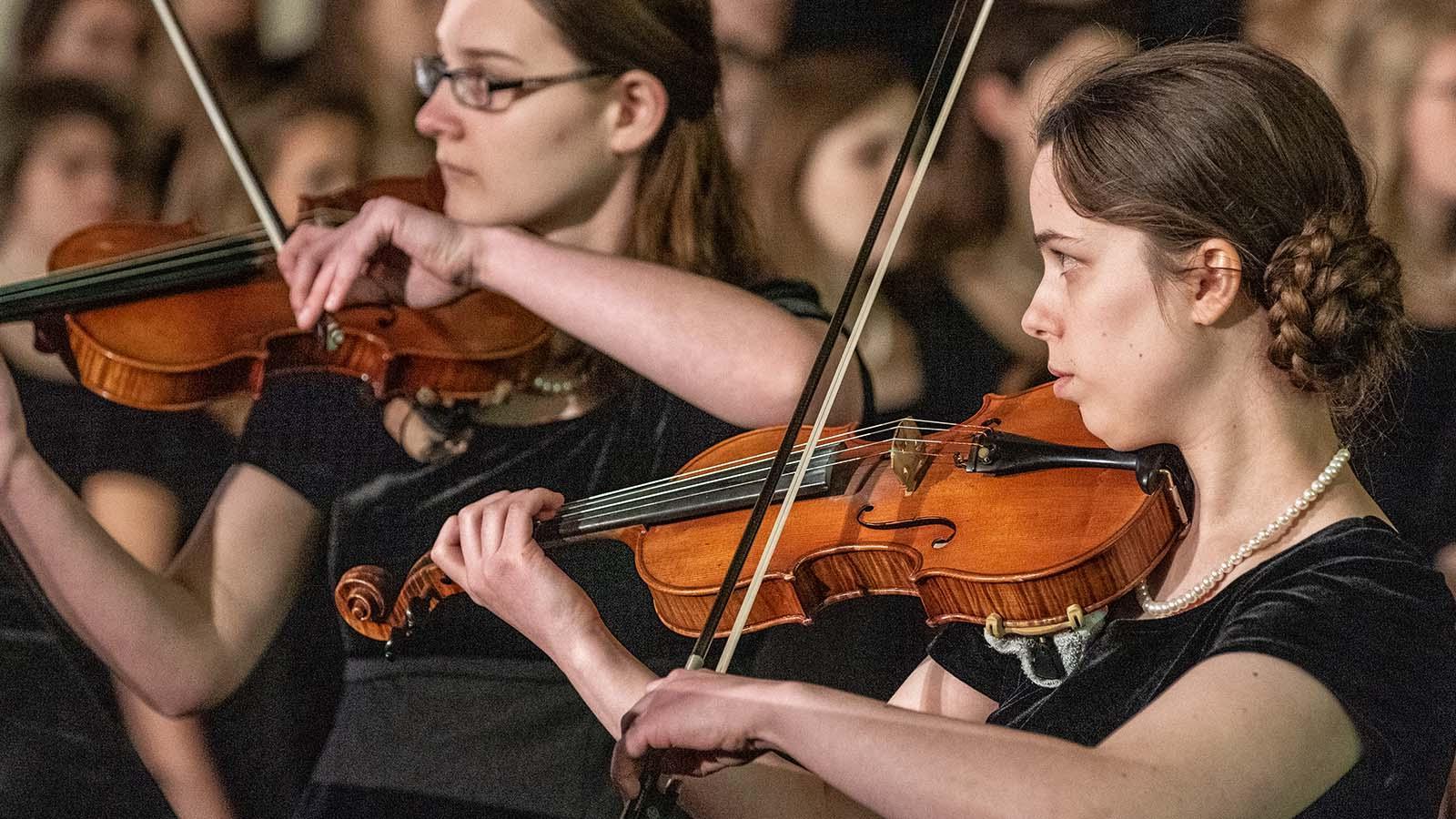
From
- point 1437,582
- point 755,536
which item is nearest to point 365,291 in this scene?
point 755,536

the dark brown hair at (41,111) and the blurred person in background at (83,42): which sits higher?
the blurred person in background at (83,42)

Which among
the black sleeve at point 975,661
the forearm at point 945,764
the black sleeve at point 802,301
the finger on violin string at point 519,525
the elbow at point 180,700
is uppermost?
the black sleeve at point 802,301

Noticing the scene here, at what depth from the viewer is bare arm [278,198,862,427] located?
153 centimetres

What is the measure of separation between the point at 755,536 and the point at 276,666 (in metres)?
0.61

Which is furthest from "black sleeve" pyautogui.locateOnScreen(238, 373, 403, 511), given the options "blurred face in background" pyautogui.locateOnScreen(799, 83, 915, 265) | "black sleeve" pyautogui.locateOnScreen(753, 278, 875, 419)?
"blurred face in background" pyautogui.locateOnScreen(799, 83, 915, 265)

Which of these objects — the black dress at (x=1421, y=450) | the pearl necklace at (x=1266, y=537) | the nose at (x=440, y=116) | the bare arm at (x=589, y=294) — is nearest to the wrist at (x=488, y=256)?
the bare arm at (x=589, y=294)

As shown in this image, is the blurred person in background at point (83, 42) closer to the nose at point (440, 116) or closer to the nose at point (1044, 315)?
the nose at point (440, 116)

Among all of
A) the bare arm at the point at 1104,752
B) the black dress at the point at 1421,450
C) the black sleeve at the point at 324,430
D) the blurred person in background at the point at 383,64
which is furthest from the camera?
the blurred person in background at the point at 383,64

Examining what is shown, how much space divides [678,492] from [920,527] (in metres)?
0.25

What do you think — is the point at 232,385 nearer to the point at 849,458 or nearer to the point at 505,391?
the point at 505,391

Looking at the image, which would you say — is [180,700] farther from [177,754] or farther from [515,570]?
Answer: [515,570]

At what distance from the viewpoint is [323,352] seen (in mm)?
1563

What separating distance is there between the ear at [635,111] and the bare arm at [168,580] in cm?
54

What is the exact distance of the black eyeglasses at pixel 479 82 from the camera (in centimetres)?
163
